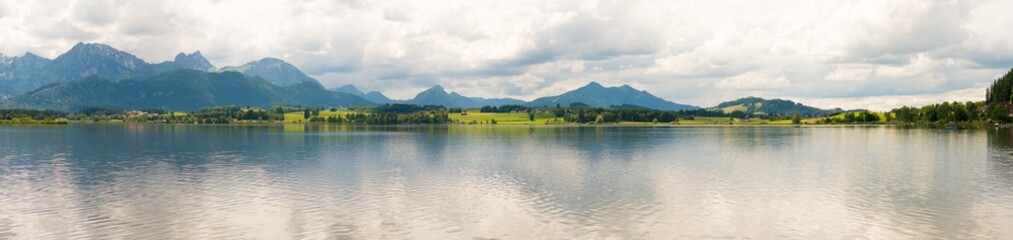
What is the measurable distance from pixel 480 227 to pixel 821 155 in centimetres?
6869

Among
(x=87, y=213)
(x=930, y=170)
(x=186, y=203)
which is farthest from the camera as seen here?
(x=930, y=170)

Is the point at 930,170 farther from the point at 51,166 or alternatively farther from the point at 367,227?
the point at 51,166

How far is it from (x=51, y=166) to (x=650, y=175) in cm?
6289

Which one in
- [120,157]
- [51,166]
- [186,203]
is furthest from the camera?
[120,157]

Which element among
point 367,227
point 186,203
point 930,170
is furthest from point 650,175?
point 186,203

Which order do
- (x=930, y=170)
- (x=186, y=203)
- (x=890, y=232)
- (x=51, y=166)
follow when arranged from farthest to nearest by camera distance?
(x=51, y=166) < (x=930, y=170) < (x=186, y=203) < (x=890, y=232)

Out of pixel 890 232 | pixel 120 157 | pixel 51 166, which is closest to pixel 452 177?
pixel 890 232

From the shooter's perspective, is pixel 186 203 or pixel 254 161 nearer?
pixel 186 203

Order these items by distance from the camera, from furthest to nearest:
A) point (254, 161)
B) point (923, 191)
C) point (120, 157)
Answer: point (120, 157), point (254, 161), point (923, 191)

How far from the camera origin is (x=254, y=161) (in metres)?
76.4

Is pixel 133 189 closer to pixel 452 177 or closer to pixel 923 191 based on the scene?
pixel 452 177

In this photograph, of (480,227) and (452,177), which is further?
(452,177)

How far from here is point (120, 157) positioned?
273ft

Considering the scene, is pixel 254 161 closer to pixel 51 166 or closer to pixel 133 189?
pixel 51 166
